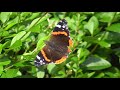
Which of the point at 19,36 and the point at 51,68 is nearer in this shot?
the point at 19,36

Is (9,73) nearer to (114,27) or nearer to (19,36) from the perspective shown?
(19,36)

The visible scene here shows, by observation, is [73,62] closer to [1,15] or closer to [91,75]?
[91,75]

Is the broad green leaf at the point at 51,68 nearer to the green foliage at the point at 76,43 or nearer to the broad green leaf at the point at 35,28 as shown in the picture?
the green foliage at the point at 76,43

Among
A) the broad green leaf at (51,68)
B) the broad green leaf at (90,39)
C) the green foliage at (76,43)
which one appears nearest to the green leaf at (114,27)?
the green foliage at (76,43)

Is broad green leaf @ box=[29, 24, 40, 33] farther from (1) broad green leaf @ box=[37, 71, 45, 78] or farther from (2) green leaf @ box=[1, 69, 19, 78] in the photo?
(1) broad green leaf @ box=[37, 71, 45, 78]

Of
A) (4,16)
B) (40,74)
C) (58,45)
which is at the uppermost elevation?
(4,16)

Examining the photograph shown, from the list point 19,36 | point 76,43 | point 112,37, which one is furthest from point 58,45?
point 112,37
